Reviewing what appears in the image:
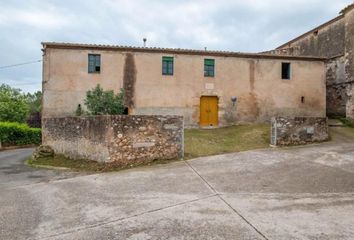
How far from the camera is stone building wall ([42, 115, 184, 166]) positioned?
37.1ft

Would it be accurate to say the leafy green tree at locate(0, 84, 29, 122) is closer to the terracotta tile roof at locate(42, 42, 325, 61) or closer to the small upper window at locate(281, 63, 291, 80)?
the terracotta tile roof at locate(42, 42, 325, 61)

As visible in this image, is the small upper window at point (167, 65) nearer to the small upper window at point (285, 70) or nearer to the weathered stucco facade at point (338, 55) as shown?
the small upper window at point (285, 70)

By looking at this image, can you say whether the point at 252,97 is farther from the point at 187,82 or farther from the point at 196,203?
the point at 196,203

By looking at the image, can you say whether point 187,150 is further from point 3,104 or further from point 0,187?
point 3,104

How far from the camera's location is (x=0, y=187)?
9695 mm

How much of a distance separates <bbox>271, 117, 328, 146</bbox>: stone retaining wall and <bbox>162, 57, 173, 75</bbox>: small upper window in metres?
8.73

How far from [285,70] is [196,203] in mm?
18092

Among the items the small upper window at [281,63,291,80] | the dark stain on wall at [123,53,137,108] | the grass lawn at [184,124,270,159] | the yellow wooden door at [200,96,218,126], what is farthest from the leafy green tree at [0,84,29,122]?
the small upper window at [281,63,291,80]

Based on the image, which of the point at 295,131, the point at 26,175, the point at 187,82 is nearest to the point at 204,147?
the point at 295,131

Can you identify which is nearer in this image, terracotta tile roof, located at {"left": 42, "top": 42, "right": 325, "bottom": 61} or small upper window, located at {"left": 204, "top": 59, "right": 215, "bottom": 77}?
terracotta tile roof, located at {"left": 42, "top": 42, "right": 325, "bottom": 61}

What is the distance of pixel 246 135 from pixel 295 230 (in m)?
12.0

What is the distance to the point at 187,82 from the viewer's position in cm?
2127

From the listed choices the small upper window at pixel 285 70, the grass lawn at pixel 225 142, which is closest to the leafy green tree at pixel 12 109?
the grass lawn at pixel 225 142

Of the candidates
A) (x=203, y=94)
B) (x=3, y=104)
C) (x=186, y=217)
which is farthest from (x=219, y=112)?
(x=3, y=104)
